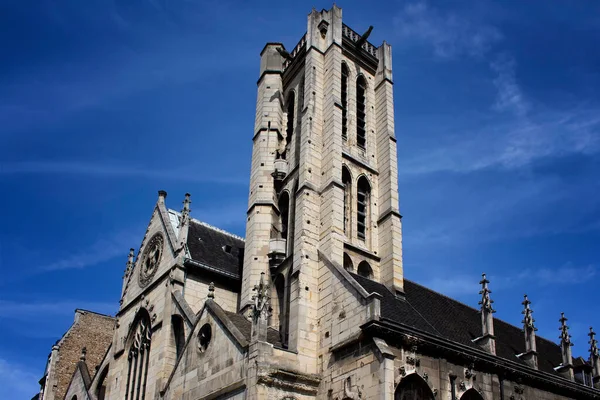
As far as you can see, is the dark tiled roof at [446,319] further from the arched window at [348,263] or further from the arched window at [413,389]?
the arched window at [413,389]

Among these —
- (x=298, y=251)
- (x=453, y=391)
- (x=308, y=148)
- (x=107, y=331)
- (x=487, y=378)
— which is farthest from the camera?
(x=107, y=331)

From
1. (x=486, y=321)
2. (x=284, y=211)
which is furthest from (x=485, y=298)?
(x=284, y=211)

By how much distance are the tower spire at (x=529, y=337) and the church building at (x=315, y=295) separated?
0.09 m

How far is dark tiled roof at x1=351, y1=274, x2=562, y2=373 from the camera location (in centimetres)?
2345

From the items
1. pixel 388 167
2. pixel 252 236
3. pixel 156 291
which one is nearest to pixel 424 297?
pixel 388 167

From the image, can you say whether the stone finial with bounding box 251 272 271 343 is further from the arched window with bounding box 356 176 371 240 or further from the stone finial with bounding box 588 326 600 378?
the stone finial with bounding box 588 326 600 378

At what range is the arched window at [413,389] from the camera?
67.2 ft

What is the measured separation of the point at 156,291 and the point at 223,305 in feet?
9.99

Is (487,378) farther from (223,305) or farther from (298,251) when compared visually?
(223,305)

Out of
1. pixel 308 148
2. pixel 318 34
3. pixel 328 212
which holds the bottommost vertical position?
pixel 328 212

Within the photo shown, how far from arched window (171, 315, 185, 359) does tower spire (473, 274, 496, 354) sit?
11.5 m

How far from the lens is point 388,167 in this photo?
29.2 meters

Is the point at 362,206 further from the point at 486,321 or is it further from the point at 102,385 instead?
the point at 102,385

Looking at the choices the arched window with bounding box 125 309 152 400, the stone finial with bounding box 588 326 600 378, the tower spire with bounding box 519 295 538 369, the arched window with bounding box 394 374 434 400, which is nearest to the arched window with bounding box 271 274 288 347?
the arched window with bounding box 394 374 434 400
